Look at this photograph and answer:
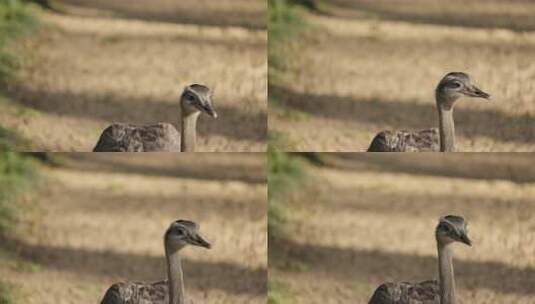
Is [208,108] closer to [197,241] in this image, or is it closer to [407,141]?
[197,241]

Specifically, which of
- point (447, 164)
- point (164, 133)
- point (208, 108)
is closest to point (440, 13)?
point (447, 164)

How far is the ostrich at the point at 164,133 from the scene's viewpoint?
3.34m

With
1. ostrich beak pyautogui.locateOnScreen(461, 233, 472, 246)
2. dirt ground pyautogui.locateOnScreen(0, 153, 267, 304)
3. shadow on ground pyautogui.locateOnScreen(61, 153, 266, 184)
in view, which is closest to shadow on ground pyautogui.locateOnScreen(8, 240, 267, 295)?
dirt ground pyautogui.locateOnScreen(0, 153, 267, 304)

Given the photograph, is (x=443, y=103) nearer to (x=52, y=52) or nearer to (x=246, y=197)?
(x=246, y=197)

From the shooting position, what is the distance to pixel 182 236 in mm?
3371

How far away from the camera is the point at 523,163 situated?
136 inches

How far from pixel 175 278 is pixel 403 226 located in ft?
2.17

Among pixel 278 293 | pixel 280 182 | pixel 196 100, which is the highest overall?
pixel 196 100

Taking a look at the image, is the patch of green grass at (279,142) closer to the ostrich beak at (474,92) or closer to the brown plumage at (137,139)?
the brown plumage at (137,139)

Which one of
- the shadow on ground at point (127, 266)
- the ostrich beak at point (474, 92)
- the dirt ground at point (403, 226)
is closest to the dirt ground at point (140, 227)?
the shadow on ground at point (127, 266)

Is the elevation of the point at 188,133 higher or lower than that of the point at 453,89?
lower

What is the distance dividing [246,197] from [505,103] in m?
0.76

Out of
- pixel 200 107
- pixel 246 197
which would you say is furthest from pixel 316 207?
pixel 200 107

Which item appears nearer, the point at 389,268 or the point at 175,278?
the point at 175,278
